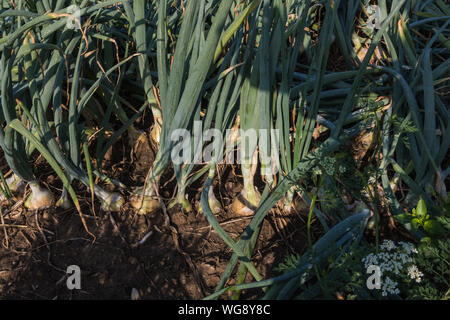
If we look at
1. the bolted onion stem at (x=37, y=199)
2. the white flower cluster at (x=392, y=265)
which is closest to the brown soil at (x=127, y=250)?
the bolted onion stem at (x=37, y=199)

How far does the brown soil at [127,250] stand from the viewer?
1146 mm

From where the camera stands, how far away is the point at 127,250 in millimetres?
1236

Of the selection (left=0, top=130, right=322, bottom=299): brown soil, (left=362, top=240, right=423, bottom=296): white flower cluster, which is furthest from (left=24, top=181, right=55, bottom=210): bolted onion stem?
(left=362, top=240, right=423, bottom=296): white flower cluster

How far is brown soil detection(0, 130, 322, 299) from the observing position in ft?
3.76

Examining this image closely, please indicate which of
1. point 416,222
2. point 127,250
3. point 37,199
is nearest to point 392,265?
point 416,222

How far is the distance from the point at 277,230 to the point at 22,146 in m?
0.83

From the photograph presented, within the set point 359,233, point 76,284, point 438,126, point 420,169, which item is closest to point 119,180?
point 76,284

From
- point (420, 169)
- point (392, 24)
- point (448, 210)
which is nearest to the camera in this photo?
point (448, 210)

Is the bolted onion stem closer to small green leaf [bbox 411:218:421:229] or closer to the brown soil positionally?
the brown soil

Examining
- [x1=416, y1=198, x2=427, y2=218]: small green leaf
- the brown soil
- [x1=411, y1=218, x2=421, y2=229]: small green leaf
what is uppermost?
[x1=416, y1=198, x2=427, y2=218]: small green leaf

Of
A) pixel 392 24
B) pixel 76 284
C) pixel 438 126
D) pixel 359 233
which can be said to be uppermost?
pixel 392 24

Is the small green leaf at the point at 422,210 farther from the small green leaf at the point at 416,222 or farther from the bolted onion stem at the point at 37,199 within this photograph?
the bolted onion stem at the point at 37,199

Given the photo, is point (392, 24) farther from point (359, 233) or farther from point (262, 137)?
point (359, 233)

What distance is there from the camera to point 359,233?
43.9 inches
